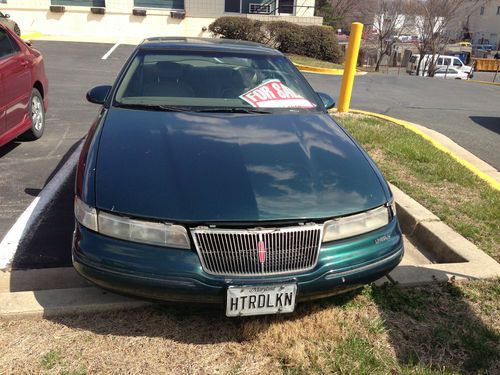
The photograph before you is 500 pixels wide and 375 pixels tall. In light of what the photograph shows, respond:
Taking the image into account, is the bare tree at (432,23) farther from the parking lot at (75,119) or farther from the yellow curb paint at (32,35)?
the yellow curb paint at (32,35)

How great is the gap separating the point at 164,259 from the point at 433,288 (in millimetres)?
1851

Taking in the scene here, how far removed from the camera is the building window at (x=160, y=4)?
22.2 metres

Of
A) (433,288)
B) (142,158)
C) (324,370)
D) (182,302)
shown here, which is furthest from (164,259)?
(433,288)

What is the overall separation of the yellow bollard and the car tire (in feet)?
15.4

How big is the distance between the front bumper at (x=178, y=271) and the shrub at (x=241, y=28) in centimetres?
1792

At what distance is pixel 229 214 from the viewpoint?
2.38m

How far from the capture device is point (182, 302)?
2420mm

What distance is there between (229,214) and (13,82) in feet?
13.5

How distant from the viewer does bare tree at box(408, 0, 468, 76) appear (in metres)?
28.4

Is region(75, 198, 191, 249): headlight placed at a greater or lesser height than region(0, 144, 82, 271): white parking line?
greater

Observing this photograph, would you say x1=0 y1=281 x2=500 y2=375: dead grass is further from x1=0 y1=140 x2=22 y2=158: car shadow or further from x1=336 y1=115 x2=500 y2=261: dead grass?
x1=0 y1=140 x2=22 y2=158: car shadow

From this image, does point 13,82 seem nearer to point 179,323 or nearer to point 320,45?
point 179,323

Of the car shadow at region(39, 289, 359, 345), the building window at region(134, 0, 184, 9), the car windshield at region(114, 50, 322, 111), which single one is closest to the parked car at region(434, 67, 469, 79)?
the building window at region(134, 0, 184, 9)

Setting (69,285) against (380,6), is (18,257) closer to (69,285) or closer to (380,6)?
(69,285)
